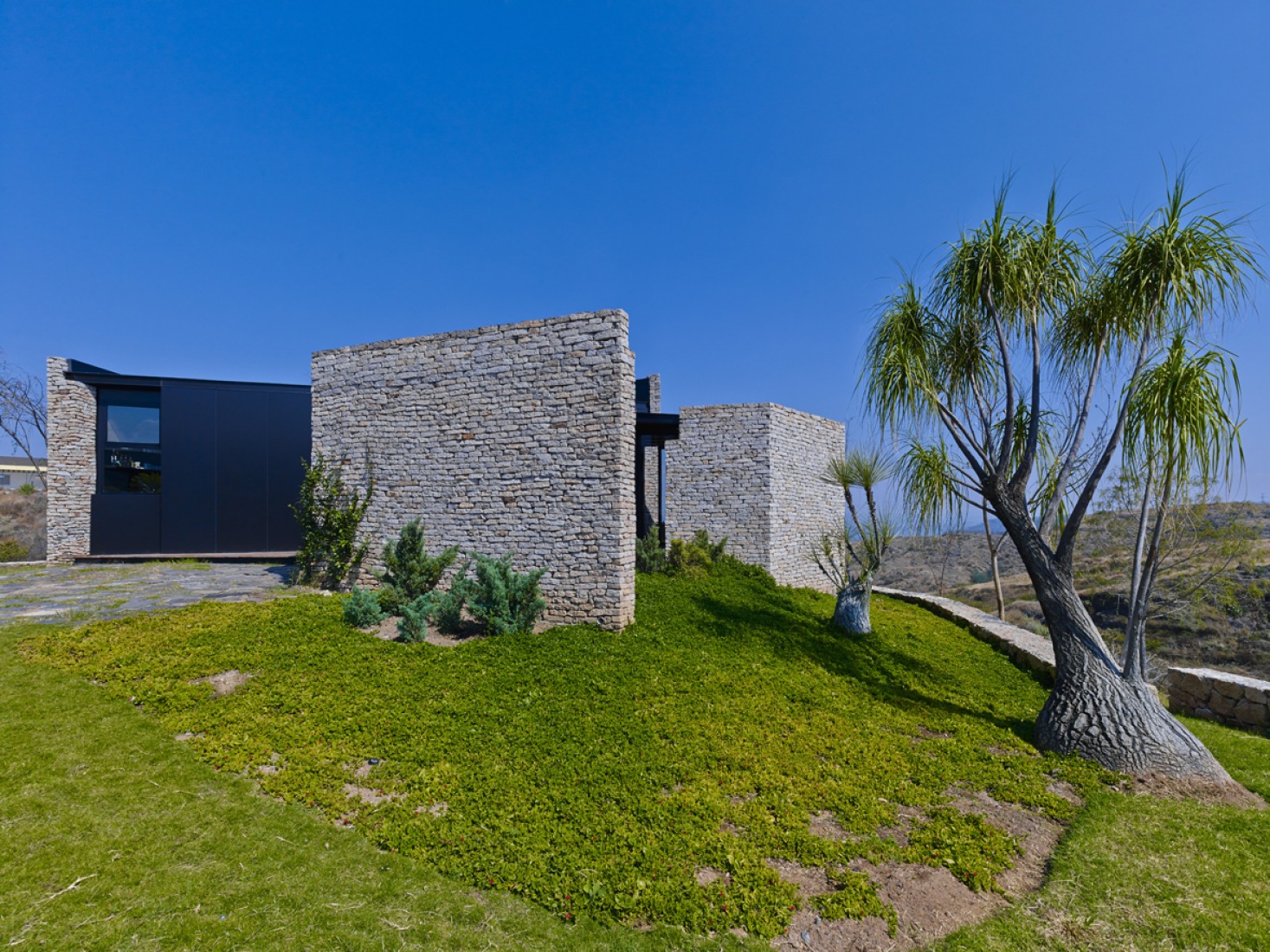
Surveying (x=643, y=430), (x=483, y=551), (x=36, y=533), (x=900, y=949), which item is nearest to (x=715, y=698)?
(x=900, y=949)

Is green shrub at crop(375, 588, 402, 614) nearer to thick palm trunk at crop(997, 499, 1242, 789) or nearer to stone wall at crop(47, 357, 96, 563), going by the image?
thick palm trunk at crop(997, 499, 1242, 789)

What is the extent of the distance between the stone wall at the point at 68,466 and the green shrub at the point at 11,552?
413cm

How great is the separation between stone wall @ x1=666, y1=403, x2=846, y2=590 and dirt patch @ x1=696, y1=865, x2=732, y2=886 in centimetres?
935

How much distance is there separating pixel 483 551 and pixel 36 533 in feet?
69.3

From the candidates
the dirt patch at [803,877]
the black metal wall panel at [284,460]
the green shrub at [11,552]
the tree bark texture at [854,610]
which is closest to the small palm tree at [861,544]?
the tree bark texture at [854,610]

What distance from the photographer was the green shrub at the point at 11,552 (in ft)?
51.0

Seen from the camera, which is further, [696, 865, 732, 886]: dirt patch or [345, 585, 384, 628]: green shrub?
[345, 585, 384, 628]: green shrub

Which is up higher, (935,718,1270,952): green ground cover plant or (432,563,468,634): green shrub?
(432,563,468,634): green shrub

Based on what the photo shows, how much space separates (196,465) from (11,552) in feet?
25.0

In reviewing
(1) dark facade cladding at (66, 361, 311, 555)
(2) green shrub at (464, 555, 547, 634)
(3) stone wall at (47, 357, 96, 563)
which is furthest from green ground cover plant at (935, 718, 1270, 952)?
(3) stone wall at (47, 357, 96, 563)

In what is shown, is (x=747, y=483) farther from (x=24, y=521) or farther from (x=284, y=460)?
(x=24, y=521)

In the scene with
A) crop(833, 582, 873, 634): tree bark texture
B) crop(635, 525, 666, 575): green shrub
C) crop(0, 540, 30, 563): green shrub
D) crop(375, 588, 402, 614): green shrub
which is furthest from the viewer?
crop(0, 540, 30, 563): green shrub

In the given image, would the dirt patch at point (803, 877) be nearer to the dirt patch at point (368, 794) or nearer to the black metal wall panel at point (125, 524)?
the dirt patch at point (368, 794)

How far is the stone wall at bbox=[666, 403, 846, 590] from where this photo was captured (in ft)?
40.9
